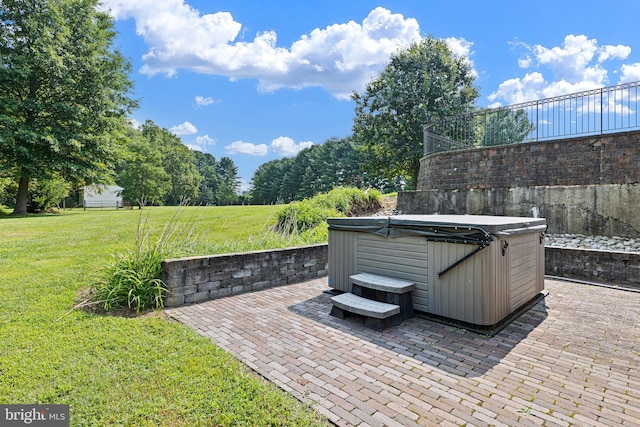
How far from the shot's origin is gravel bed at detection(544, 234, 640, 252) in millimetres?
6457

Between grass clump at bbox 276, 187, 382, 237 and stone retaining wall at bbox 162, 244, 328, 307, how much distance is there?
1251mm

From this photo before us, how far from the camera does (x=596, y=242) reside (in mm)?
6770

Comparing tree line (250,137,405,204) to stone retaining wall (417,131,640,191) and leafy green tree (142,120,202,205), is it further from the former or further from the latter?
stone retaining wall (417,131,640,191)

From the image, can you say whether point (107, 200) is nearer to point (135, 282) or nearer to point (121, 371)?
point (135, 282)

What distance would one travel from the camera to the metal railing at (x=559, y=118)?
789 centimetres

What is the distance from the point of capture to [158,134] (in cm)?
4344

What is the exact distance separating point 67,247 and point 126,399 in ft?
20.9

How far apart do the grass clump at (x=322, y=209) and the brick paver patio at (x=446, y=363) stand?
11.8 ft

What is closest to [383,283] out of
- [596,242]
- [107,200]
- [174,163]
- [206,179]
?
[596,242]

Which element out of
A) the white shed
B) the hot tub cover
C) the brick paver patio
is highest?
the white shed

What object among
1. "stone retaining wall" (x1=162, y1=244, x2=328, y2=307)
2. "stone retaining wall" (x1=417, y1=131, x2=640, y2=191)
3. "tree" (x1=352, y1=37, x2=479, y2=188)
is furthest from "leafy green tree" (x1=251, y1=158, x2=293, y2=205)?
"stone retaining wall" (x1=162, y1=244, x2=328, y2=307)

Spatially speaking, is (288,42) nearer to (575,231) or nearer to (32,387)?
(575,231)

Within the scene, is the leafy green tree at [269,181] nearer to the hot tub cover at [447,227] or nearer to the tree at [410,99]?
the tree at [410,99]

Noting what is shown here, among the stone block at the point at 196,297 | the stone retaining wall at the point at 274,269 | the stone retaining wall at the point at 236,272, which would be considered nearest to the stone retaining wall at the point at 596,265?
the stone retaining wall at the point at 274,269
